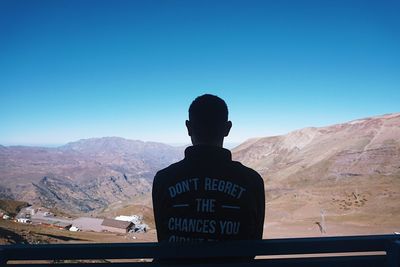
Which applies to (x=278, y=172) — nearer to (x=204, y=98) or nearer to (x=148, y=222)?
(x=148, y=222)

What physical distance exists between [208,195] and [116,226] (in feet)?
215

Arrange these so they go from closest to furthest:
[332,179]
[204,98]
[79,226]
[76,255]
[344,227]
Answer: [76,255]
[204,98]
[344,227]
[79,226]
[332,179]

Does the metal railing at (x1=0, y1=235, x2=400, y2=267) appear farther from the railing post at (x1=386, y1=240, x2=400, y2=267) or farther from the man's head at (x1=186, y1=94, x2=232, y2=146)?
the man's head at (x1=186, y1=94, x2=232, y2=146)

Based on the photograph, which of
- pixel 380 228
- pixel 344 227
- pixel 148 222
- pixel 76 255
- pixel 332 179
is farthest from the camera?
pixel 332 179

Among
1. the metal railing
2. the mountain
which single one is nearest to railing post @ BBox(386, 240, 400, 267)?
the metal railing

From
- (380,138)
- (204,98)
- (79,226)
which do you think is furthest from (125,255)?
(380,138)

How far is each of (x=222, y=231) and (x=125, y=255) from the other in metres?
0.79

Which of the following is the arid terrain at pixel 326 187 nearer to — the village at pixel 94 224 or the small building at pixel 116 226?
the village at pixel 94 224

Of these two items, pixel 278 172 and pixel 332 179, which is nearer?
pixel 332 179

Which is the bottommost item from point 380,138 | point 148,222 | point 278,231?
point 148,222

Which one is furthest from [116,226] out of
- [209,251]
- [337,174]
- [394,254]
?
[337,174]

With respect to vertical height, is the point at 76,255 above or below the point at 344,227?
above

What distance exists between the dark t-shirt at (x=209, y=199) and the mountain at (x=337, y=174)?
49.3 m

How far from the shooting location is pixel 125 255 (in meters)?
2.32
